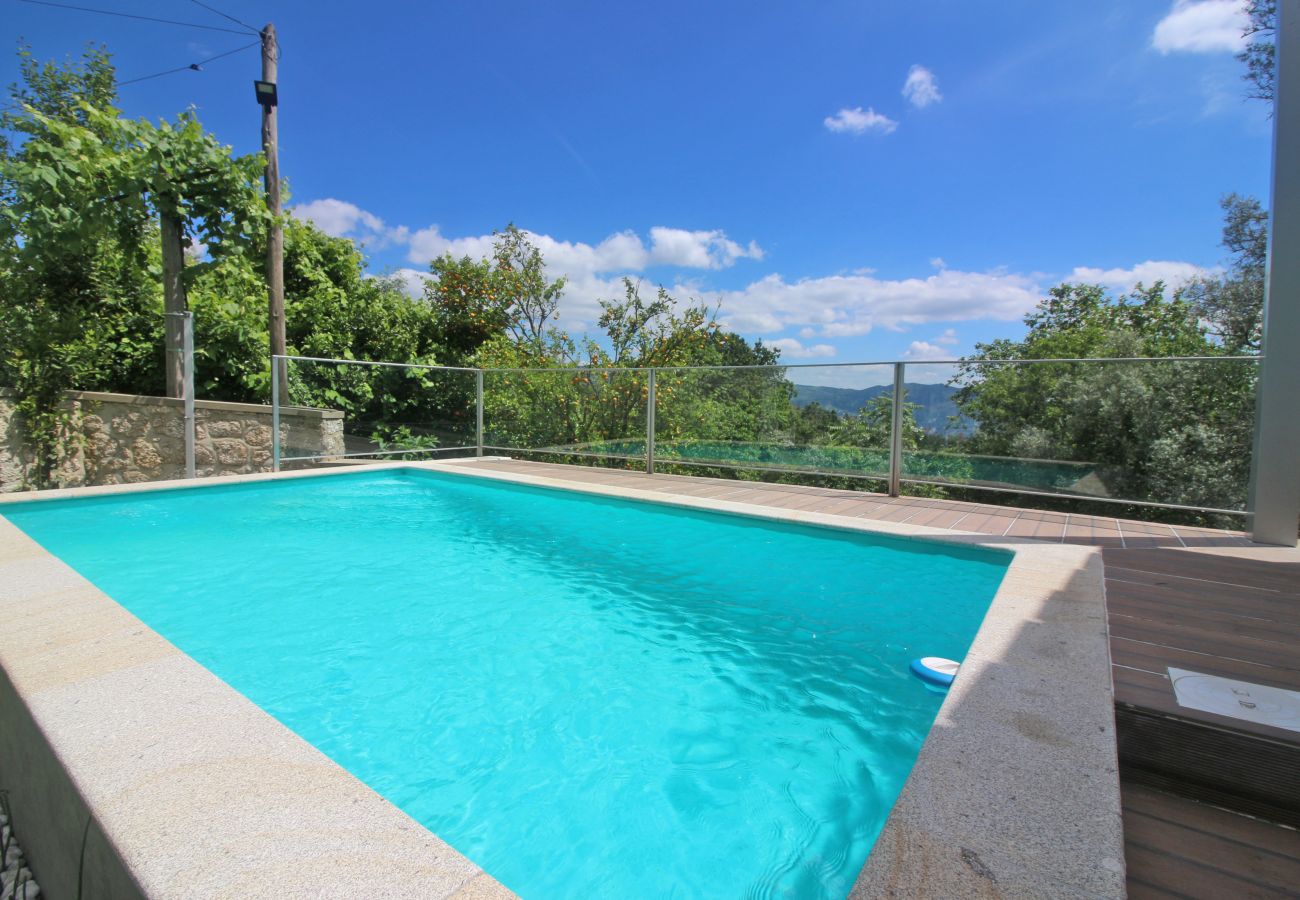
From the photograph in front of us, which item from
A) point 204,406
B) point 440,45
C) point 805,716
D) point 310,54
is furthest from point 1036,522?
point 310,54

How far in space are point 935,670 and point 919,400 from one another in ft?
12.3

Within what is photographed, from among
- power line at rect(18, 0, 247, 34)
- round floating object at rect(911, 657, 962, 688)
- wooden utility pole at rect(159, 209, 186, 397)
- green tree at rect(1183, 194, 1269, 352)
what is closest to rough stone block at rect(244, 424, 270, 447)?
wooden utility pole at rect(159, 209, 186, 397)

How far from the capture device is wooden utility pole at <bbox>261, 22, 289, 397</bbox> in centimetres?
742

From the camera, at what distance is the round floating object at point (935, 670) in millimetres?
2623

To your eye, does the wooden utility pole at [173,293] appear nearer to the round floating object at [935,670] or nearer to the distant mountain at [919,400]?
the distant mountain at [919,400]

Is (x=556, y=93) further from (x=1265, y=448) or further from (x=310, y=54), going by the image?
(x=1265, y=448)

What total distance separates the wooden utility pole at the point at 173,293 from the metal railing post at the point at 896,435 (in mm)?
8020

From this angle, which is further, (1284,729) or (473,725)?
(473,725)

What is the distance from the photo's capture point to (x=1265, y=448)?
3.79 m

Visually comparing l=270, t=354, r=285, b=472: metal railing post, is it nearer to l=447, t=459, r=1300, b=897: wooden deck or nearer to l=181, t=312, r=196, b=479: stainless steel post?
l=181, t=312, r=196, b=479: stainless steel post

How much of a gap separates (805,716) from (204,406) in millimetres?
7835

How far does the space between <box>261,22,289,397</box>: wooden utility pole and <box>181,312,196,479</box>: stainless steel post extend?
98cm

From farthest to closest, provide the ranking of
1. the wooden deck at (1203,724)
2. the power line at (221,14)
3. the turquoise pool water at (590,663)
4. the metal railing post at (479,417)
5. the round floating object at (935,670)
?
the metal railing post at (479,417) → the power line at (221,14) → the round floating object at (935,670) → the turquoise pool water at (590,663) → the wooden deck at (1203,724)

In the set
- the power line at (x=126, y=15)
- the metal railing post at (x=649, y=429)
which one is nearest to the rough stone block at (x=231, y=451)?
the metal railing post at (x=649, y=429)
